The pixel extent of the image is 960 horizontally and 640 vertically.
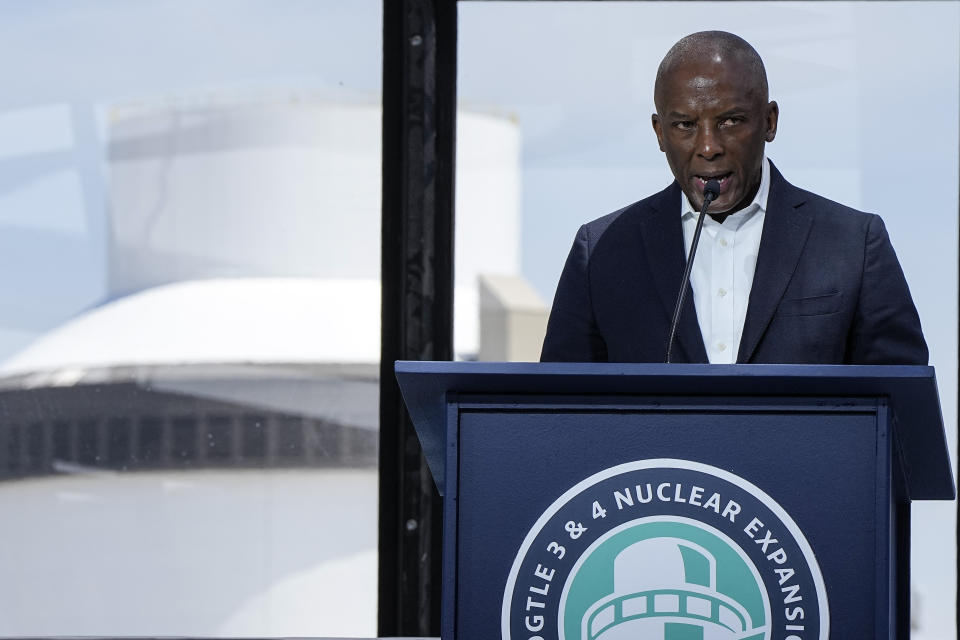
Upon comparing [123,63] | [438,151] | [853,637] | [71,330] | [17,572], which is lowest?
[17,572]

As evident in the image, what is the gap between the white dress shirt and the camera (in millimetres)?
1788

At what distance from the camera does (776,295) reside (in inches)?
68.7

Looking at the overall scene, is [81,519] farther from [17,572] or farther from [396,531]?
[396,531]

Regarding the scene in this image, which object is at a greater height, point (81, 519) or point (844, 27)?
point (844, 27)

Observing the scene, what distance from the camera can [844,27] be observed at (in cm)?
324

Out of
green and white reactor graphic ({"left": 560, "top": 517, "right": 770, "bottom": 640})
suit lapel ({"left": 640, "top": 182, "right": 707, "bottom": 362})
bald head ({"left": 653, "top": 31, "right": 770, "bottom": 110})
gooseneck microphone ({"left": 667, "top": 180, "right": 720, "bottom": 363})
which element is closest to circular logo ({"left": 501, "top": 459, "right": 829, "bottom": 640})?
green and white reactor graphic ({"left": 560, "top": 517, "right": 770, "bottom": 640})

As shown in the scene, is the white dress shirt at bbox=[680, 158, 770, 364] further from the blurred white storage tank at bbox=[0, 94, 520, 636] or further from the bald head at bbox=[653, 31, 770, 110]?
the blurred white storage tank at bbox=[0, 94, 520, 636]

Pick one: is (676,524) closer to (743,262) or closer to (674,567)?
(674,567)

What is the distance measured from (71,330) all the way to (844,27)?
2059 millimetres

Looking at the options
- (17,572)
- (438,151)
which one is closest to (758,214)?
(438,151)

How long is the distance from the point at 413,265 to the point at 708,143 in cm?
149

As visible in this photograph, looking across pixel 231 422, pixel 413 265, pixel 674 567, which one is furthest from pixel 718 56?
pixel 231 422

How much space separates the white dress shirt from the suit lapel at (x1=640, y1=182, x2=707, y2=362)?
0.02 metres

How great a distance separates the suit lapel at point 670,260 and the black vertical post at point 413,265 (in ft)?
4.24
